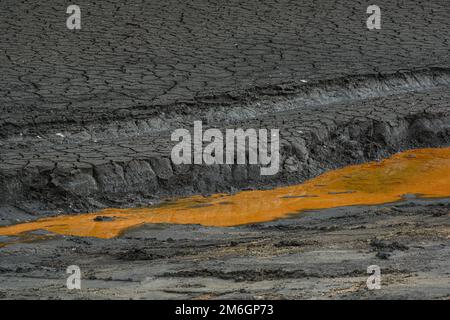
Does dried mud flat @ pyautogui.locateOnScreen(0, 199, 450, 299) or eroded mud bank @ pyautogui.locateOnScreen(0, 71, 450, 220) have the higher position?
eroded mud bank @ pyautogui.locateOnScreen(0, 71, 450, 220)

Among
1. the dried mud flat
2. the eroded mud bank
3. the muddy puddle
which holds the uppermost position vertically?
the eroded mud bank

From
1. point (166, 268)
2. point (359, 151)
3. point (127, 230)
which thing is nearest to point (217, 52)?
point (359, 151)

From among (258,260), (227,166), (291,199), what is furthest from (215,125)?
(258,260)

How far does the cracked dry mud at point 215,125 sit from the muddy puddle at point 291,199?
0.53ft

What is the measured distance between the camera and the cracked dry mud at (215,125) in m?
5.64

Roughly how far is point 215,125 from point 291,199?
1.39m

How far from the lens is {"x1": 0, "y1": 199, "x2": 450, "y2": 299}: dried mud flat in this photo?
5.12 metres

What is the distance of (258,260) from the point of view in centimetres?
586

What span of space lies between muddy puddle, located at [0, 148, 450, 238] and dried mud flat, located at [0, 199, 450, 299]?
0.22 m

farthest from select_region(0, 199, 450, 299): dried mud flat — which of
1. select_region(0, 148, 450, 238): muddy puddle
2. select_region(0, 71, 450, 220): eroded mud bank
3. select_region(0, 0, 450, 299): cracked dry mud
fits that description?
select_region(0, 71, 450, 220): eroded mud bank

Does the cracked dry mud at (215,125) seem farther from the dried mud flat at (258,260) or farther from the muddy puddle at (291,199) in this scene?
the muddy puddle at (291,199)

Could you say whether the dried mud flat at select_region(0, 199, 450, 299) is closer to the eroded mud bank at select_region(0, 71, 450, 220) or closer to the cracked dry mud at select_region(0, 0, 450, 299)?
the cracked dry mud at select_region(0, 0, 450, 299)

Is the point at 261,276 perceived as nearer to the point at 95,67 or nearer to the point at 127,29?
the point at 95,67

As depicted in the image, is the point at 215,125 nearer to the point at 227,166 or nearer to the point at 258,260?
the point at 227,166
